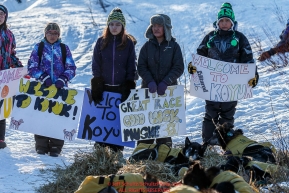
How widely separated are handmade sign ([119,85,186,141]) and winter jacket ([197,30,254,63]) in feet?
2.01

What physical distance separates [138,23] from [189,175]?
39.5ft

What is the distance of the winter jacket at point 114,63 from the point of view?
6426 millimetres

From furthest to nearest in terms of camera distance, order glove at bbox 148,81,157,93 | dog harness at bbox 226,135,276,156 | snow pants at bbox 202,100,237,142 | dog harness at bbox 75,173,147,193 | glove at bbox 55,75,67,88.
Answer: glove at bbox 55,75,67,88, snow pants at bbox 202,100,237,142, glove at bbox 148,81,157,93, dog harness at bbox 226,135,276,156, dog harness at bbox 75,173,147,193

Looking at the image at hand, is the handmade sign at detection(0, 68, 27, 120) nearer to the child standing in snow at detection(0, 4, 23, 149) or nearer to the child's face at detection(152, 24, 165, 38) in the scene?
the child standing in snow at detection(0, 4, 23, 149)

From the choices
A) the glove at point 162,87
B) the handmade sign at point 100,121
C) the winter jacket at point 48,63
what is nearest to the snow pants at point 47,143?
the handmade sign at point 100,121

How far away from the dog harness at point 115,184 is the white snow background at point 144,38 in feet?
6.31

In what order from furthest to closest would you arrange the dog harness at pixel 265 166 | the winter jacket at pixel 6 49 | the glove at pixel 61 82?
the winter jacket at pixel 6 49 → the glove at pixel 61 82 → the dog harness at pixel 265 166

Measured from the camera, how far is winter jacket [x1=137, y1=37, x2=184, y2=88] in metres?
6.38

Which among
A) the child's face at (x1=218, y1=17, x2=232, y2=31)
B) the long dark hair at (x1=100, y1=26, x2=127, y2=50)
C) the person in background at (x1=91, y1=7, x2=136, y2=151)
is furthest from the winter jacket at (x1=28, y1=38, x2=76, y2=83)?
the child's face at (x1=218, y1=17, x2=232, y2=31)

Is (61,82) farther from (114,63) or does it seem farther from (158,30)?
(158,30)

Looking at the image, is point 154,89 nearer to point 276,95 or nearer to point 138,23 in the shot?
point 276,95

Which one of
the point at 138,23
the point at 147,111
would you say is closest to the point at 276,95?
the point at 147,111

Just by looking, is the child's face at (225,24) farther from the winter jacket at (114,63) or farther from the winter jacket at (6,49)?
the winter jacket at (6,49)

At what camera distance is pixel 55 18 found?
16062mm
